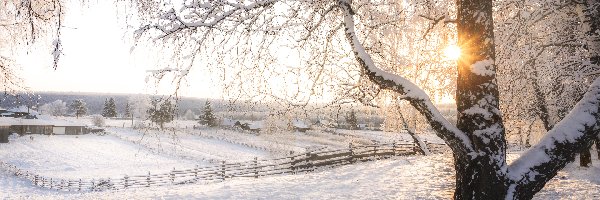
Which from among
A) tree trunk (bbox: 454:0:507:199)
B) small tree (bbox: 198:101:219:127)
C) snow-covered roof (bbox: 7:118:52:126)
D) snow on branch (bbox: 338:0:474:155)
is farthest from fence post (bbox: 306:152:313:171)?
small tree (bbox: 198:101:219:127)

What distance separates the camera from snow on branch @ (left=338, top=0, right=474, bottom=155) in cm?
424

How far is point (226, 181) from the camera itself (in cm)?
1577

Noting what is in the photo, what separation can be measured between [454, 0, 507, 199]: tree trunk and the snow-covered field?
10.0ft

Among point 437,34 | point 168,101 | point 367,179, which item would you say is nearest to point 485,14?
point 168,101

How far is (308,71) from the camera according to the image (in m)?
5.37

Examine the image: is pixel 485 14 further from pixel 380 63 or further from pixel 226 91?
pixel 380 63

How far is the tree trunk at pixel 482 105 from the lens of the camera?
414 cm

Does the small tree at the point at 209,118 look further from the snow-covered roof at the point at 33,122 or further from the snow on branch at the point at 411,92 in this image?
the snow on branch at the point at 411,92

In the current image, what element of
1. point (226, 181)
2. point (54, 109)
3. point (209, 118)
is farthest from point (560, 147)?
point (54, 109)

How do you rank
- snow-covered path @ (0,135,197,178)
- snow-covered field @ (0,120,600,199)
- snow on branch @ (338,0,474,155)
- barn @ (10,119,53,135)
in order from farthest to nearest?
barn @ (10,119,53,135) → snow-covered path @ (0,135,197,178) → snow-covered field @ (0,120,600,199) → snow on branch @ (338,0,474,155)

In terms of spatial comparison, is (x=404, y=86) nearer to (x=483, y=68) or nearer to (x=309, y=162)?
(x=483, y=68)

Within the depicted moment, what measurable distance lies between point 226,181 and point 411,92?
493 inches

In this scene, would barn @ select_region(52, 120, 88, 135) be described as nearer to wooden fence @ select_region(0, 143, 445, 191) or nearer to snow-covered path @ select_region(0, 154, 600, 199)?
wooden fence @ select_region(0, 143, 445, 191)

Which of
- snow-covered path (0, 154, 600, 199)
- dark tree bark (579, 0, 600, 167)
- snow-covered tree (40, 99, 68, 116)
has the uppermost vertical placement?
dark tree bark (579, 0, 600, 167)
